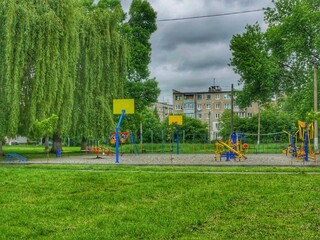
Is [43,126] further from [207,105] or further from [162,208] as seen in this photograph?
[207,105]

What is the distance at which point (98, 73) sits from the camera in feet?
111

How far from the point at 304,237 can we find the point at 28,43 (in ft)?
77.8

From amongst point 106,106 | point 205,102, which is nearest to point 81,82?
point 106,106

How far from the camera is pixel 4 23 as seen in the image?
25703mm

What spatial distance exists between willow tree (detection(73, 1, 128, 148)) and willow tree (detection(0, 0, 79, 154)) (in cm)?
329

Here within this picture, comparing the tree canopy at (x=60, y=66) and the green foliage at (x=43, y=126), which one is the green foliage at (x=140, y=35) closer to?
the tree canopy at (x=60, y=66)

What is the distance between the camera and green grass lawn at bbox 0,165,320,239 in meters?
5.91

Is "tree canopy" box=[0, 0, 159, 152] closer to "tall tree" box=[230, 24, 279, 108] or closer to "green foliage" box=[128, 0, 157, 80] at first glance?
"green foliage" box=[128, 0, 157, 80]

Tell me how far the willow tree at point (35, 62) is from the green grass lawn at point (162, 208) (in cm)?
1449

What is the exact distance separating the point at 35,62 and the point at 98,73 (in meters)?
7.70

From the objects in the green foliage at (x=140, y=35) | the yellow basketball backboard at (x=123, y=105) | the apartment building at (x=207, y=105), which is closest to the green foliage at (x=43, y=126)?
the yellow basketball backboard at (x=123, y=105)

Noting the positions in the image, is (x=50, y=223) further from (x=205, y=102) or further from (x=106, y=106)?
(x=205, y=102)

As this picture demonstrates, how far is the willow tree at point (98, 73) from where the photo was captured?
32344 millimetres

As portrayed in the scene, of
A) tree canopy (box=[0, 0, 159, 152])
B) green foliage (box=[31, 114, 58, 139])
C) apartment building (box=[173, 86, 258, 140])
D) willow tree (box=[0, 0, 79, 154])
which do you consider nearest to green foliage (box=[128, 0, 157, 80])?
tree canopy (box=[0, 0, 159, 152])
